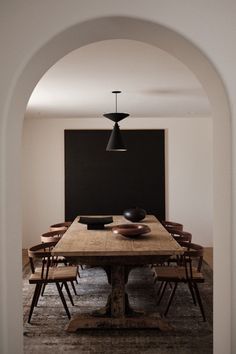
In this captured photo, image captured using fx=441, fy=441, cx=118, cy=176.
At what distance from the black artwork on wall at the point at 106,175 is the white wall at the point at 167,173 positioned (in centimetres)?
14

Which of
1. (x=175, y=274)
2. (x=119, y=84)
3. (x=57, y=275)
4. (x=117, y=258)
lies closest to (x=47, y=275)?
(x=57, y=275)

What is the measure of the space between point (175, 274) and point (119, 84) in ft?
7.57

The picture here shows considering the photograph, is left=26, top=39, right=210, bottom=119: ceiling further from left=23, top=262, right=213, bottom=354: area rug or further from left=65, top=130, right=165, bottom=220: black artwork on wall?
left=23, top=262, right=213, bottom=354: area rug

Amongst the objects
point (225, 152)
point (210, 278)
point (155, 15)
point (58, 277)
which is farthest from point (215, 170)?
point (210, 278)

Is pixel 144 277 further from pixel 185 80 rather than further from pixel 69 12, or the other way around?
pixel 69 12

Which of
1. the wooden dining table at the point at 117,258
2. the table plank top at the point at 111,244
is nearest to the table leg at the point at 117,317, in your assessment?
the wooden dining table at the point at 117,258

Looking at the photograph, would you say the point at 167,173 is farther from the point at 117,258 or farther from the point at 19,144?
the point at 19,144

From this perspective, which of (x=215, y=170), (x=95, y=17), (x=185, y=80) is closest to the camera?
(x=95, y=17)

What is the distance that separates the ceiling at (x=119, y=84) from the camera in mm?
3934

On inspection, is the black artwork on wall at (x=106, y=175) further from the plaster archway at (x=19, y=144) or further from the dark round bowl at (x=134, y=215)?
the plaster archway at (x=19, y=144)

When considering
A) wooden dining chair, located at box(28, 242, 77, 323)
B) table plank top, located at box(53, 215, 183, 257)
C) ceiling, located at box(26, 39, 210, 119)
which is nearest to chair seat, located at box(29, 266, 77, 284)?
wooden dining chair, located at box(28, 242, 77, 323)

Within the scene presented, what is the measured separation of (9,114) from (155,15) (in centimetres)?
86

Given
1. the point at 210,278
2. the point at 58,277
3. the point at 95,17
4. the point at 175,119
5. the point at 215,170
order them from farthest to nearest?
the point at 175,119 < the point at 210,278 < the point at 58,277 < the point at 215,170 < the point at 95,17

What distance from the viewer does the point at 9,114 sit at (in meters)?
2.17
